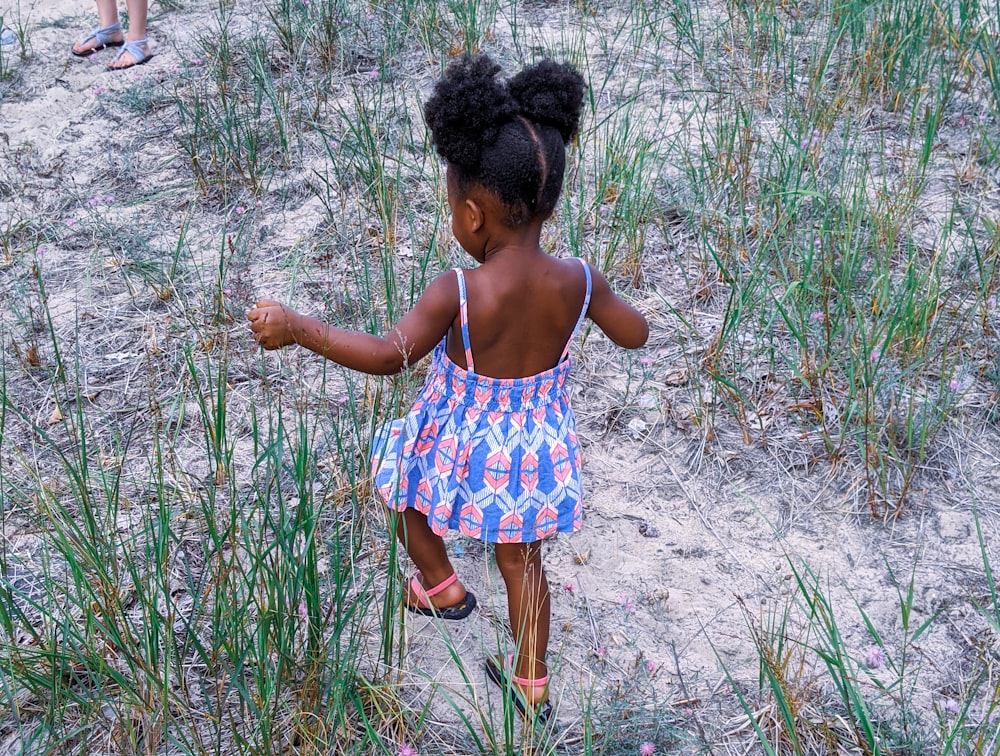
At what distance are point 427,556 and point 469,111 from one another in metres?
1.03

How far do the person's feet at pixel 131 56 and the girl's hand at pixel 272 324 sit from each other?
11.0ft

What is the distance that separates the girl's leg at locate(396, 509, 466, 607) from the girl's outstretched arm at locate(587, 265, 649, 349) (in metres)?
0.60

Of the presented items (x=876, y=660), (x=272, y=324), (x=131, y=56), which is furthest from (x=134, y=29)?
(x=876, y=660)

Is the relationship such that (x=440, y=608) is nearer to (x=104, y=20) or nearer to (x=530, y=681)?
(x=530, y=681)

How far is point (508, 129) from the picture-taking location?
1806 mm

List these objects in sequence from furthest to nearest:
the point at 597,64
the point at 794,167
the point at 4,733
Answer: the point at 597,64, the point at 794,167, the point at 4,733

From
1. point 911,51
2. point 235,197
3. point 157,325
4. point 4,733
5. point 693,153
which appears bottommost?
point 4,733

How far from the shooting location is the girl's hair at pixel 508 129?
70.2 inches

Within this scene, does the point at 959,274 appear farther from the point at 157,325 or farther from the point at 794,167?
the point at 157,325

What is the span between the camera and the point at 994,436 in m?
2.72

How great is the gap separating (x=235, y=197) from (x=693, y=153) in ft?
5.92

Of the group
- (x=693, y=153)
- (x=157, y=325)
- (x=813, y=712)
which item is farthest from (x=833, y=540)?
(x=157, y=325)

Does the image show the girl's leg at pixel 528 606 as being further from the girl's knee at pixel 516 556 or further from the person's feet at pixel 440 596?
the person's feet at pixel 440 596

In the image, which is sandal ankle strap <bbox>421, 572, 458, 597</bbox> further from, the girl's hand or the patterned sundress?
the girl's hand
